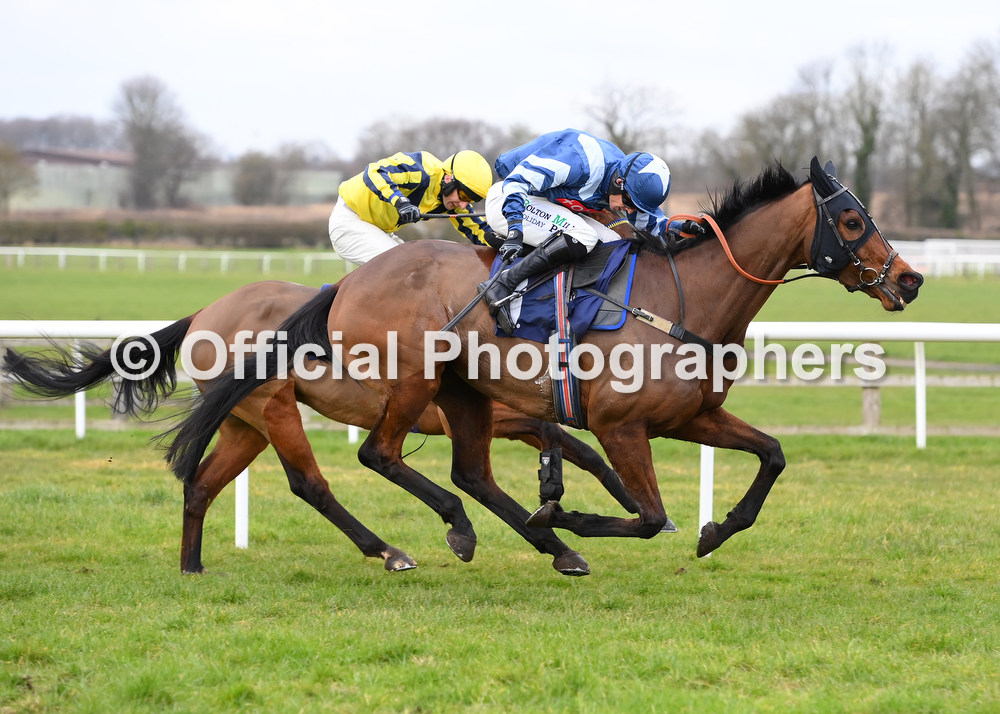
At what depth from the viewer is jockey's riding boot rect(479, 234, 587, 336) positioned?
3920mm

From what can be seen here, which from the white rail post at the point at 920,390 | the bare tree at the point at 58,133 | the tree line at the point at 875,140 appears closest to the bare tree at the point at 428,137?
the tree line at the point at 875,140

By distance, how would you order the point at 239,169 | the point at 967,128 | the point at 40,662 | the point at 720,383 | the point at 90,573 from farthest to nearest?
the point at 239,169 → the point at 967,128 → the point at 90,573 → the point at 720,383 → the point at 40,662

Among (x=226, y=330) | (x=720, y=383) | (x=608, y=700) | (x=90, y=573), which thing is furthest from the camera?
(x=226, y=330)

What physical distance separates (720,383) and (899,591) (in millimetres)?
1103

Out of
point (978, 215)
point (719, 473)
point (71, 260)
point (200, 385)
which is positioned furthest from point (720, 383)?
point (978, 215)

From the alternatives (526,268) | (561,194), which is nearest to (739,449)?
(526,268)

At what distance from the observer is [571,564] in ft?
13.9

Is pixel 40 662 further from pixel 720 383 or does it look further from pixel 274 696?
pixel 720 383

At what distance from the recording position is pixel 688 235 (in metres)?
4.07

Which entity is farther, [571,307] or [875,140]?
[875,140]

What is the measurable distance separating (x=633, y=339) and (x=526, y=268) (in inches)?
18.6

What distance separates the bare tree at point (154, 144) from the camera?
48.2 metres

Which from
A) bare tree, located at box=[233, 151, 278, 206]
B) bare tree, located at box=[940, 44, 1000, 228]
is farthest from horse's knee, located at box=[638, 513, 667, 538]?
bare tree, located at box=[233, 151, 278, 206]

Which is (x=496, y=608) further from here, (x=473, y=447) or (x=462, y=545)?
(x=473, y=447)
